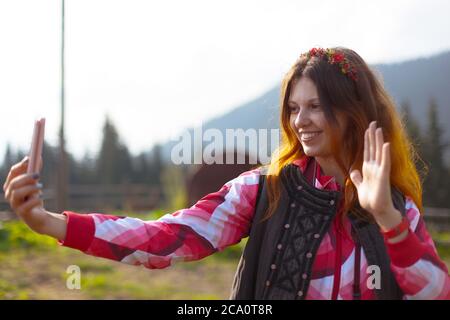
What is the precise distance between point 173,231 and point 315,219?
396 mm

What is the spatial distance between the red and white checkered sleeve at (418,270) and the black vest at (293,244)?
9cm

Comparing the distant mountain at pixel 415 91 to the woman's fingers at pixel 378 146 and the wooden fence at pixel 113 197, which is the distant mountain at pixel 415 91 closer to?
the woman's fingers at pixel 378 146

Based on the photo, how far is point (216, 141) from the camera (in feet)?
12.8

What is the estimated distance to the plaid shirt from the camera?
153 cm

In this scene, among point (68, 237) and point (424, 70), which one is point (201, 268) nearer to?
point (424, 70)

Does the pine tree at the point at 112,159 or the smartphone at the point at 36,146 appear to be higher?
the smartphone at the point at 36,146

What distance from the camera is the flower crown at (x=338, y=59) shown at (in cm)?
185

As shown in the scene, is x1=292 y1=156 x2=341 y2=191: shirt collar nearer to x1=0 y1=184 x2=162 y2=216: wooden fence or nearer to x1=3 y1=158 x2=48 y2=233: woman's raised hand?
x1=3 y1=158 x2=48 y2=233: woman's raised hand

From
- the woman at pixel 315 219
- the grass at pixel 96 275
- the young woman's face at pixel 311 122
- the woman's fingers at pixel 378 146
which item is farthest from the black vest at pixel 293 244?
the grass at pixel 96 275

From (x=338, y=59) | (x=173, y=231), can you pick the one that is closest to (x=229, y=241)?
(x=173, y=231)

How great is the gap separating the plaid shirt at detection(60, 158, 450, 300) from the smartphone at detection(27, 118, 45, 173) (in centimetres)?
19

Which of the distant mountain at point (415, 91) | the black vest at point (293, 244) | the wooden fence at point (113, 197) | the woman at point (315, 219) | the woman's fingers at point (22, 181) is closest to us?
the woman's fingers at point (22, 181)

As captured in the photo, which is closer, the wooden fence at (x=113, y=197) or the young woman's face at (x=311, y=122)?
the young woman's face at (x=311, y=122)

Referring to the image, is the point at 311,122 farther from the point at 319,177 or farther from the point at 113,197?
the point at 113,197
